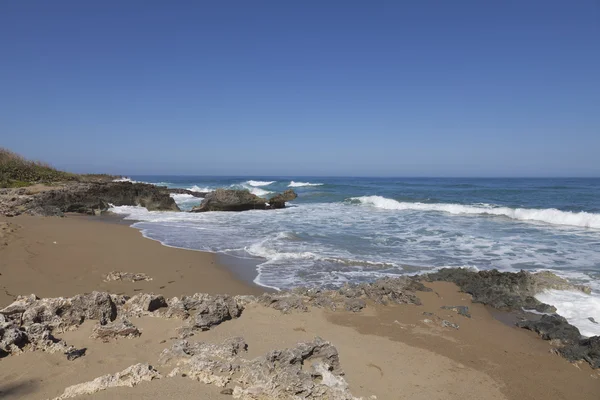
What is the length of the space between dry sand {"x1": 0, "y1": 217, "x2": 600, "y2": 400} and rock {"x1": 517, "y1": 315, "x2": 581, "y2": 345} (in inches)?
8.8

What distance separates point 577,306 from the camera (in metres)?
6.16

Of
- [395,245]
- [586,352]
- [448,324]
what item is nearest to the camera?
[586,352]

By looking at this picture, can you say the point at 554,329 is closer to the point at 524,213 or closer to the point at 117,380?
the point at 117,380

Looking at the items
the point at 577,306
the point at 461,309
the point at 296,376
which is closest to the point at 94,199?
the point at 461,309

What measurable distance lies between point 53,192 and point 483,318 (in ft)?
70.2

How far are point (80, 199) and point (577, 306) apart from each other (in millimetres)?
21813

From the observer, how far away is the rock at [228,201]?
70.5 ft

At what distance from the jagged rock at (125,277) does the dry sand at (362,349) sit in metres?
0.21

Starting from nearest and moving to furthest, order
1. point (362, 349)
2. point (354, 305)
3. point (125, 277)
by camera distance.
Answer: point (362, 349), point (354, 305), point (125, 277)

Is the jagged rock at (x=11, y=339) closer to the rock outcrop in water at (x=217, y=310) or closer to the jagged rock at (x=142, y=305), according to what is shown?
the rock outcrop in water at (x=217, y=310)

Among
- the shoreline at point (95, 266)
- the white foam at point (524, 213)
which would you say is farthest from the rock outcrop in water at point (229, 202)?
the shoreline at point (95, 266)

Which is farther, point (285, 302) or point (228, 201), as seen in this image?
point (228, 201)

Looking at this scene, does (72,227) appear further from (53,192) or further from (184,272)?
(53,192)

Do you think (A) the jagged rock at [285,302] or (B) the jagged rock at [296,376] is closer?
(B) the jagged rock at [296,376]
